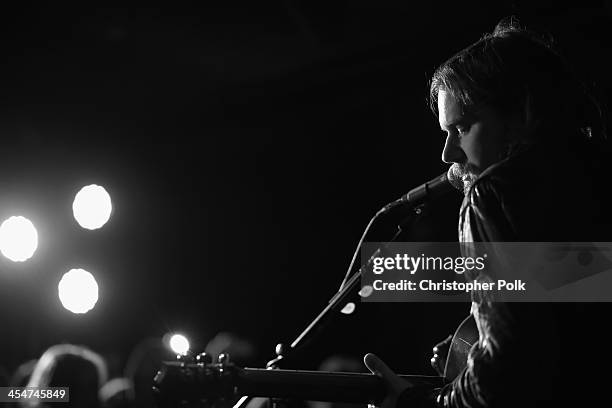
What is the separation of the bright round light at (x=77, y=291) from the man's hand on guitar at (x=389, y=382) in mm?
4270

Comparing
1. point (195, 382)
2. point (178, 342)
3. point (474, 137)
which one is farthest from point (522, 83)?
point (178, 342)

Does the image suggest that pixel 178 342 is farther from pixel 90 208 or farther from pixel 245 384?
pixel 245 384

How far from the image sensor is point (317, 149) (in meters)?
4.89

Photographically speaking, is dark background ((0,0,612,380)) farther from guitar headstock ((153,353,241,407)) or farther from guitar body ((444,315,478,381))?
guitar headstock ((153,353,241,407))

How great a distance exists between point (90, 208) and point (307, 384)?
409 cm

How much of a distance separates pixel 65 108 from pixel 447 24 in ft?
10.0

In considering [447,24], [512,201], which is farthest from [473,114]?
[447,24]

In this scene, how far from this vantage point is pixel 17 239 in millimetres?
5090

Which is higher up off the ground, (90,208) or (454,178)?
(90,208)

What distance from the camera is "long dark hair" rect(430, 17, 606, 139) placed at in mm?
1432

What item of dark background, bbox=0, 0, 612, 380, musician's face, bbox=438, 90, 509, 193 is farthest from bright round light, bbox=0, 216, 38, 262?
musician's face, bbox=438, 90, 509, 193

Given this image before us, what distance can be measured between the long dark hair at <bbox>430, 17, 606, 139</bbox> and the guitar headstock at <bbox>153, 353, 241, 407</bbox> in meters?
0.85

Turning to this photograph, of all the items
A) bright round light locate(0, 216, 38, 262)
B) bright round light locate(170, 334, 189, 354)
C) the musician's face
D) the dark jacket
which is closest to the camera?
the dark jacket

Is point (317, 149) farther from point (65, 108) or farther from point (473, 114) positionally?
point (473, 114)
